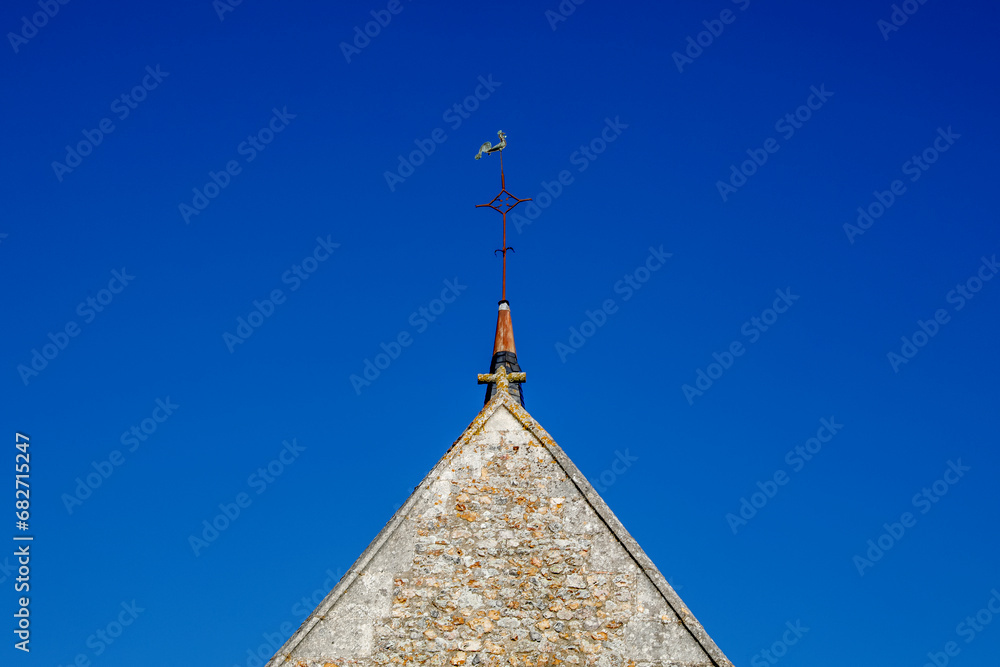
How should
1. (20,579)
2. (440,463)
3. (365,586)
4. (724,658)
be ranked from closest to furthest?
1. (724,658)
2. (365,586)
3. (440,463)
4. (20,579)

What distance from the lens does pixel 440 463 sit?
452 inches

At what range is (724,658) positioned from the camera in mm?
9891

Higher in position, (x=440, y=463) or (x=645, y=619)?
(x=440, y=463)

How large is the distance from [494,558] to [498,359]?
5435 mm

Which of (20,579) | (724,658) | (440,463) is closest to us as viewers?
(724,658)

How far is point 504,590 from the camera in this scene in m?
10.5

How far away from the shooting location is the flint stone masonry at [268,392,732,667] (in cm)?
1013

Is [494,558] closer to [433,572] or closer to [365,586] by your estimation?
[433,572]

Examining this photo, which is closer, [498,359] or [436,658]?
[436,658]

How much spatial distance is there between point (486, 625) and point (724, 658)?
2.35 metres

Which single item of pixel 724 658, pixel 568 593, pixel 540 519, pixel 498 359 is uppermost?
pixel 498 359

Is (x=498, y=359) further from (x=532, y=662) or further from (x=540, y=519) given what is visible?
(x=532, y=662)

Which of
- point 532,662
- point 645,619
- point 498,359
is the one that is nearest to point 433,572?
point 532,662

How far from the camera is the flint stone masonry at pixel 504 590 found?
10133 millimetres
